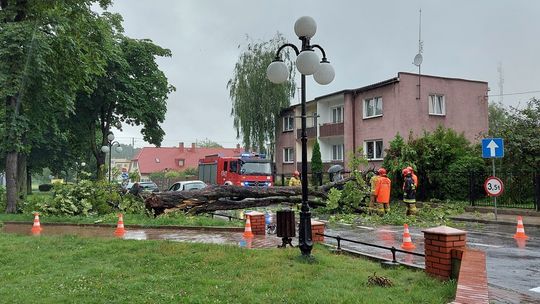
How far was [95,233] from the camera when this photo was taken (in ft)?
42.0

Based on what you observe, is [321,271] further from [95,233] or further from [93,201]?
[93,201]

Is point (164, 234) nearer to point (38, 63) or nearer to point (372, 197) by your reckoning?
point (372, 197)

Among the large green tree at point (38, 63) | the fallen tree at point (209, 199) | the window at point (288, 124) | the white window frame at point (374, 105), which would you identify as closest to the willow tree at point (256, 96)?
the window at point (288, 124)

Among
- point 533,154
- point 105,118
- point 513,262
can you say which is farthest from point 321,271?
point 105,118

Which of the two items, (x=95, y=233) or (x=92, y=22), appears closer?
(x=95, y=233)

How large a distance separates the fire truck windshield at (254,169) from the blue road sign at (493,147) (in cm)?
1628

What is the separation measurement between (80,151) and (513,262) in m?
36.8

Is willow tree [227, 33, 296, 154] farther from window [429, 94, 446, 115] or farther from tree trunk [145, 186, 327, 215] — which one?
tree trunk [145, 186, 327, 215]

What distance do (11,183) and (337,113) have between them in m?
25.2

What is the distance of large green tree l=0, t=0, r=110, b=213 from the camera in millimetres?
17953

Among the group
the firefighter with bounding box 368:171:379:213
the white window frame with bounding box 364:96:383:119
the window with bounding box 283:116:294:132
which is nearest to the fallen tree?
the firefighter with bounding box 368:171:379:213

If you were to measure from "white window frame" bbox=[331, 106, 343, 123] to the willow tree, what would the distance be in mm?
5453

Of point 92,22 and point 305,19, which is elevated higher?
point 92,22

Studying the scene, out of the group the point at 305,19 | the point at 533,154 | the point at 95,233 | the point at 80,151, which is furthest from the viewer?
→ the point at 80,151
